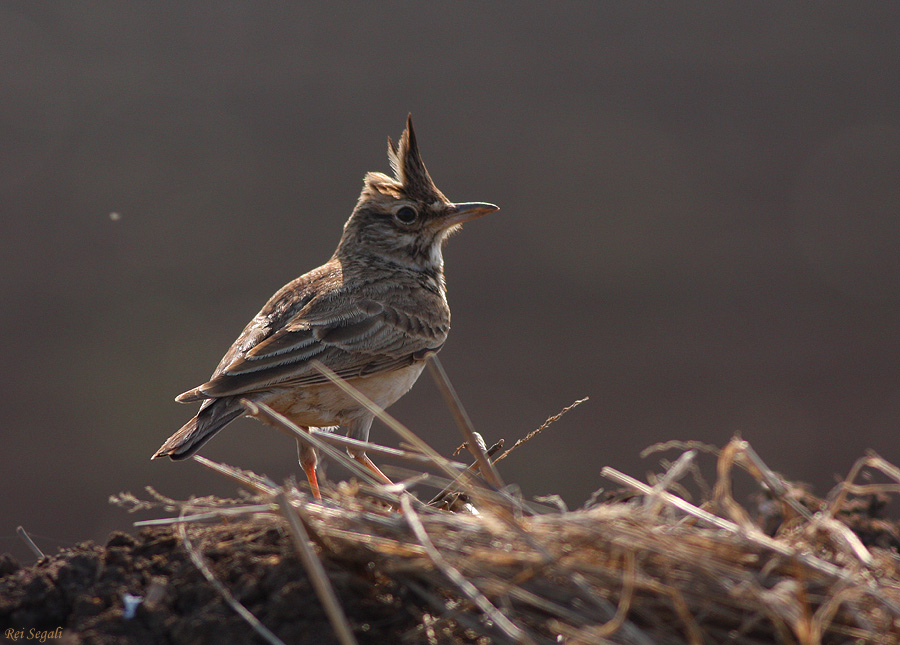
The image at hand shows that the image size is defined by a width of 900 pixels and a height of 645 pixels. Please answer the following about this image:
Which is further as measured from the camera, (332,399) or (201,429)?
(332,399)

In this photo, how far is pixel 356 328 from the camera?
4945 millimetres

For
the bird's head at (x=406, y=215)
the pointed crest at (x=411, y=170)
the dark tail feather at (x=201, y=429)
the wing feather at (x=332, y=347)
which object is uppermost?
the pointed crest at (x=411, y=170)

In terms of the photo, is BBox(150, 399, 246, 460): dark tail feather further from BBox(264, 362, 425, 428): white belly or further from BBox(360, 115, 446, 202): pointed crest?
BBox(360, 115, 446, 202): pointed crest

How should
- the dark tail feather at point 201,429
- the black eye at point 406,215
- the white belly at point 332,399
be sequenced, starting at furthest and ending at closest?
the black eye at point 406,215 < the white belly at point 332,399 < the dark tail feather at point 201,429

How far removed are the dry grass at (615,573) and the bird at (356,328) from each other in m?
1.74

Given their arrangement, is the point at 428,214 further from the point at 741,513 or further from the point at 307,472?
the point at 741,513

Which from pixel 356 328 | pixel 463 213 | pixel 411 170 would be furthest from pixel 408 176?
pixel 356 328

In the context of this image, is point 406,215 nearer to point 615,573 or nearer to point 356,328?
point 356,328

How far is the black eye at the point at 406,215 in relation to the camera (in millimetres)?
5855

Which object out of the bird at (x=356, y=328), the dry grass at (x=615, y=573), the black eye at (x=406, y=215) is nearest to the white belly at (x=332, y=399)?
the bird at (x=356, y=328)

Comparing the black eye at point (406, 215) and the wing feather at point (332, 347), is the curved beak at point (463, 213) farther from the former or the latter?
the wing feather at point (332, 347)

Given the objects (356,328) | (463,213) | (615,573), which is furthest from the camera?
(463,213)

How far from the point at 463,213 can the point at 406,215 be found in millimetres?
405

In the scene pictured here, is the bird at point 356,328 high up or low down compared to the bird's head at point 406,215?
down
